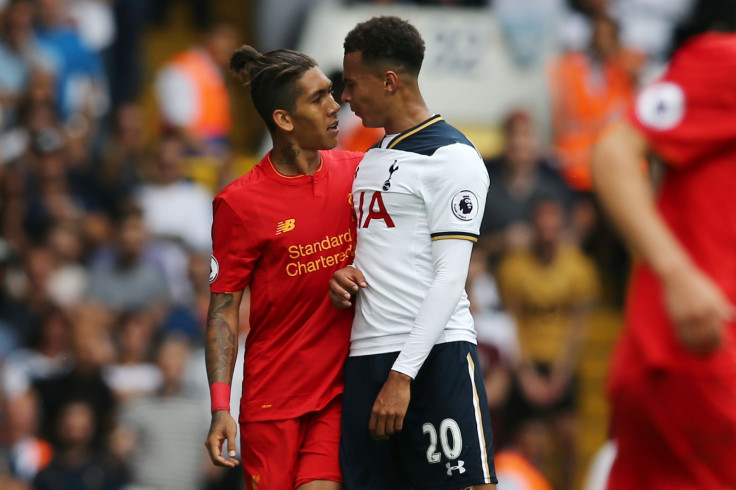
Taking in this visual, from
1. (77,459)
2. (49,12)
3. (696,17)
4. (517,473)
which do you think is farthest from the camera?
(696,17)

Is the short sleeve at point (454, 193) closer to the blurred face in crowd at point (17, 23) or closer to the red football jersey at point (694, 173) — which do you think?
the red football jersey at point (694, 173)

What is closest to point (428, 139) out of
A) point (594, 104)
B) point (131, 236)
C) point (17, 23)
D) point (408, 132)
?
point (408, 132)

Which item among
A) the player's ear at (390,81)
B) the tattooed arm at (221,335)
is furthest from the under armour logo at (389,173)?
the tattooed arm at (221,335)

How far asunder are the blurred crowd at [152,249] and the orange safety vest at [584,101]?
0.02 metres

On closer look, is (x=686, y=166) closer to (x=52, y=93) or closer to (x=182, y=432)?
(x=182, y=432)

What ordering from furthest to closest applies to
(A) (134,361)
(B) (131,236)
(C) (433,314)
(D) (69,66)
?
(D) (69,66)
(B) (131,236)
(A) (134,361)
(C) (433,314)

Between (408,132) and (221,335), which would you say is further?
(221,335)

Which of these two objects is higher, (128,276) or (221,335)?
(221,335)

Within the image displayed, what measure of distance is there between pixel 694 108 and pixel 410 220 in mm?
1419

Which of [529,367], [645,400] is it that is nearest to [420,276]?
[645,400]

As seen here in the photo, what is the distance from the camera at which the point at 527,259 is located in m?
11.0

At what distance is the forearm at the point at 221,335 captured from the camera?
16.9 ft

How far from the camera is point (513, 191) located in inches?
438

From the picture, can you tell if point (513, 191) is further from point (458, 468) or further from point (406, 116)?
point (458, 468)
